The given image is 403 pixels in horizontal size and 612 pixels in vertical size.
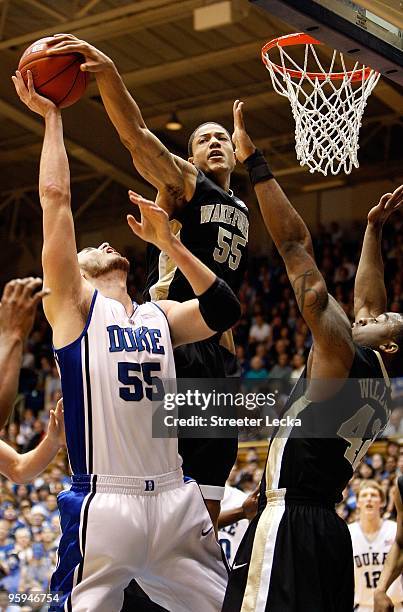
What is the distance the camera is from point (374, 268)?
17.8 feet

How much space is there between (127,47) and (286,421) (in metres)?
11.0

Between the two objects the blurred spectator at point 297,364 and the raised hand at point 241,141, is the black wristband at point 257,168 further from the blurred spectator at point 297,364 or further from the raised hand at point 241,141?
the blurred spectator at point 297,364

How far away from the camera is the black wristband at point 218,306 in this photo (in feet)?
13.0

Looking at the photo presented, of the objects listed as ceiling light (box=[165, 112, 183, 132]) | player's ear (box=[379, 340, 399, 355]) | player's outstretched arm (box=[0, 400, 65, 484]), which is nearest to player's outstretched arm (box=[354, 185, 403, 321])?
player's ear (box=[379, 340, 399, 355])

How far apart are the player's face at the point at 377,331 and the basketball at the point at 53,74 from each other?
1.61 meters

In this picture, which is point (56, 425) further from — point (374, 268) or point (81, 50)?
point (374, 268)

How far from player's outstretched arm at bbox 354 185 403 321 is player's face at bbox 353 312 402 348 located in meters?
0.55

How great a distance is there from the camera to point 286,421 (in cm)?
439

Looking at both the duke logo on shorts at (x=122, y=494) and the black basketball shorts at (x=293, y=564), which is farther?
the black basketball shorts at (x=293, y=564)

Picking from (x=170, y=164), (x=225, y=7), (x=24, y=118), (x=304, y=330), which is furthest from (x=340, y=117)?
(x=24, y=118)

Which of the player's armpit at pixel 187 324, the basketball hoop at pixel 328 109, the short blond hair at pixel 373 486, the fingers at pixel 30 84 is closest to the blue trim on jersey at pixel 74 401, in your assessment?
the player's armpit at pixel 187 324

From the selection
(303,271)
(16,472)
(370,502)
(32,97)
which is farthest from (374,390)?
(370,502)

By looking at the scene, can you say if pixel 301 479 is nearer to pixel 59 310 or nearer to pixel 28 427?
pixel 59 310

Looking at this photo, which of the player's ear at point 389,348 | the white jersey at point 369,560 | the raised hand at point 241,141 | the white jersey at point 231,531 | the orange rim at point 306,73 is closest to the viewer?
the raised hand at point 241,141
